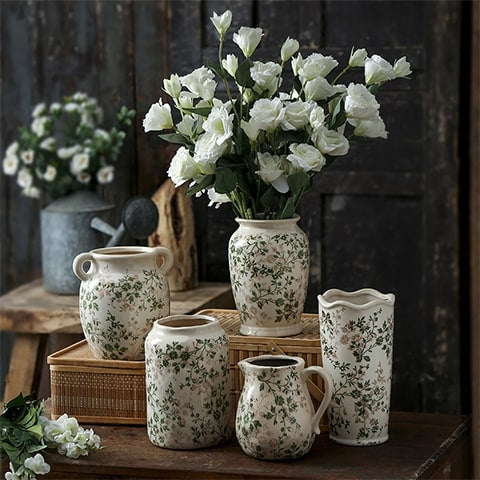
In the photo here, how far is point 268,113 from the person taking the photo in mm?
1770

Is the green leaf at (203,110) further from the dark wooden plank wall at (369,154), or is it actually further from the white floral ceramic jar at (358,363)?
the dark wooden plank wall at (369,154)

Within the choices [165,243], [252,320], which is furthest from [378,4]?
[252,320]

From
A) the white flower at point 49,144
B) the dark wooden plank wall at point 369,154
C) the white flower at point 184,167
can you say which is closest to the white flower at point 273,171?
the white flower at point 184,167

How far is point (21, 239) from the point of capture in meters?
3.19

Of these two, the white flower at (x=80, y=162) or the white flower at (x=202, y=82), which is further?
the white flower at (x=80, y=162)

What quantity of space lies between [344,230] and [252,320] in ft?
3.34

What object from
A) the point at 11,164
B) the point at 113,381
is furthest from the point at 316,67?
the point at 11,164

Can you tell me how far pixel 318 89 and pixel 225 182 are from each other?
0.22 metres

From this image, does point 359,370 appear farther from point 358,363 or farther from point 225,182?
point 225,182

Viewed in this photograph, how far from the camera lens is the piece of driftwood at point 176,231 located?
2848mm

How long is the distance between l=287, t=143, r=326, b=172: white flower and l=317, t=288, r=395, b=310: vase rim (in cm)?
21

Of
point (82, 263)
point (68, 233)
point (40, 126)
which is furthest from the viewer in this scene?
point (40, 126)

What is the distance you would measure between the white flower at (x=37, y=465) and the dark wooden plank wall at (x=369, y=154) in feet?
4.31

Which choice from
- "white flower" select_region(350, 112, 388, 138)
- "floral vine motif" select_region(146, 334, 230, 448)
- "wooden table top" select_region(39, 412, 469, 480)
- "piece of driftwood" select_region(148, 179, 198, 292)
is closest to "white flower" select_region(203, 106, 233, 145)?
"white flower" select_region(350, 112, 388, 138)
